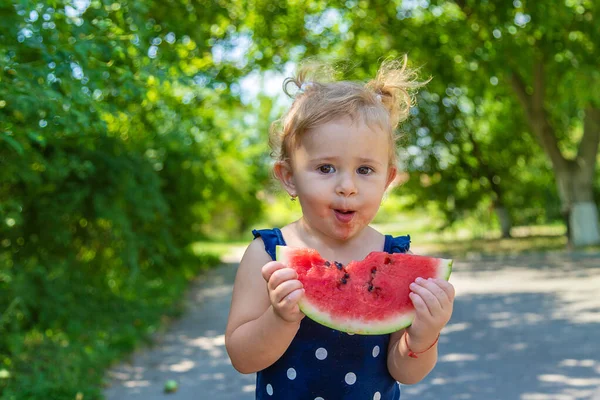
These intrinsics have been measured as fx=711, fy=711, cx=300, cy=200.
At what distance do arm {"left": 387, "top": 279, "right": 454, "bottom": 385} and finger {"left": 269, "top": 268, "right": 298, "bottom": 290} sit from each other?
34cm

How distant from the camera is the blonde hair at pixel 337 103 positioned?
213 centimetres

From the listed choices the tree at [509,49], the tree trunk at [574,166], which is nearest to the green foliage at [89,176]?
the tree at [509,49]

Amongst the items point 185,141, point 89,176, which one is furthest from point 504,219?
point 89,176

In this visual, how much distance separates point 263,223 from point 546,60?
59.1ft

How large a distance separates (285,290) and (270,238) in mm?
425

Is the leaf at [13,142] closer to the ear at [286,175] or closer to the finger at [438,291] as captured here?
the ear at [286,175]

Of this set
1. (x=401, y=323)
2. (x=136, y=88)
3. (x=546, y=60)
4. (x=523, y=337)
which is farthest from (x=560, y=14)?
(x=401, y=323)

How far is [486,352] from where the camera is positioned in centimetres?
623

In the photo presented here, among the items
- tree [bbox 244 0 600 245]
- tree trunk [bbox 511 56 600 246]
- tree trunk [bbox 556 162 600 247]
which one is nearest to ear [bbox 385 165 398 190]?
tree [bbox 244 0 600 245]

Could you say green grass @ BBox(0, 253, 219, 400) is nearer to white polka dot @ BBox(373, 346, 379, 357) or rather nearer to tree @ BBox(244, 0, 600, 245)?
white polka dot @ BBox(373, 346, 379, 357)

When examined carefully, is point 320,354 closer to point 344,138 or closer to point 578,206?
point 344,138

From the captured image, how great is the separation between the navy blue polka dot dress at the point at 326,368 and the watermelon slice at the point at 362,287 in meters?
0.13

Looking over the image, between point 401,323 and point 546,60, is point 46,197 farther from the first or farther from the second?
point 546,60

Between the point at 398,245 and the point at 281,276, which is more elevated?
the point at 398,245
